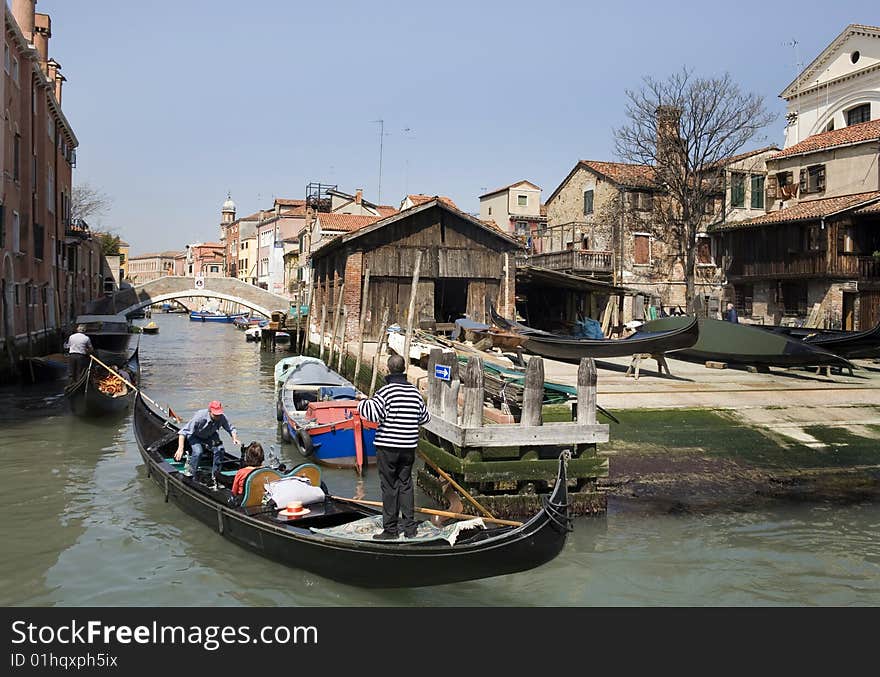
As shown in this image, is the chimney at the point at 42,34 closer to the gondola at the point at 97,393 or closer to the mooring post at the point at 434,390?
the gondola at the point at 97,393

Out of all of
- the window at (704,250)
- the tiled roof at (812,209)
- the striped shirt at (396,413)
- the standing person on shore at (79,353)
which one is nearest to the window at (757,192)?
the tiled roof at (812,209)

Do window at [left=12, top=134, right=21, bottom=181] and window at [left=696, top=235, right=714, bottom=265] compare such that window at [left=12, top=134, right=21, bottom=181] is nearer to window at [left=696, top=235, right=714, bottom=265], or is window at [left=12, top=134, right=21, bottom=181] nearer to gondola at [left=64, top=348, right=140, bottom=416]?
gondola at [left=64, top=348, right=140, bottom=416]

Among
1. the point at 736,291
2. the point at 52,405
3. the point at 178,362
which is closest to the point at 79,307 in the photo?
the point at 178,362

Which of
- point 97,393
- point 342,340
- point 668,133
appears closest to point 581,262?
point 668,133

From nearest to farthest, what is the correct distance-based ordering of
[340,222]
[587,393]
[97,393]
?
1. [587,393]
2. [97,393]
3. [340,222]

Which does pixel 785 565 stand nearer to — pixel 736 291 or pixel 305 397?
pixel 305 397

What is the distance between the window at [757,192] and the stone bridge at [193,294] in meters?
21.0

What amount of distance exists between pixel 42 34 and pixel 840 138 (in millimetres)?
26447

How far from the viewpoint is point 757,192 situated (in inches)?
1096

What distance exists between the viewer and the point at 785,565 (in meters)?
6.56

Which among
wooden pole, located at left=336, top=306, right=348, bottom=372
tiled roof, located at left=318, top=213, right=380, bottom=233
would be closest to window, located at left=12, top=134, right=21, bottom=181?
wooden pole, located at left=336, top=306, right=348, bottom=372

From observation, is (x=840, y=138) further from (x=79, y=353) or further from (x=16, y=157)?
(x=16, y=157)

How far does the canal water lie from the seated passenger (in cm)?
51
